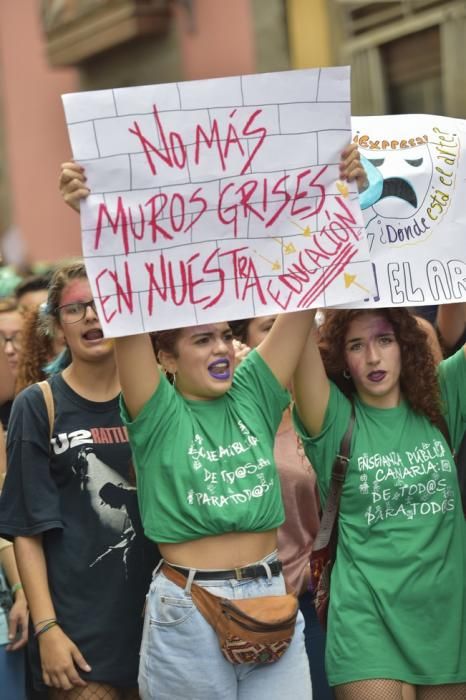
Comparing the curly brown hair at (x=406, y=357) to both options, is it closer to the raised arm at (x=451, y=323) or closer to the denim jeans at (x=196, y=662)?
the raised arm at (x=451, y=323)

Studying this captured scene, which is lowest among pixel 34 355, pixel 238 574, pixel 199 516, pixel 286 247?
pixel 238 574

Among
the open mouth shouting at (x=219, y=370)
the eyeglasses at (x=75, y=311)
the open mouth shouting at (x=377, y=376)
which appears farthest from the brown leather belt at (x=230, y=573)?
the eyeglasses at (x=75, y=311)

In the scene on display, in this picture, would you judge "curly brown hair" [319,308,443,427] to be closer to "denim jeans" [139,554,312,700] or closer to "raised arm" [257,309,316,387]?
"raised arm" [257,309,316,387]

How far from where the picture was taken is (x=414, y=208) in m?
4.39

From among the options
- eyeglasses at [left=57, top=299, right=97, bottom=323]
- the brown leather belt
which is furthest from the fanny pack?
eyeglasses at [left=57, top=299, right=97, bottom=323]

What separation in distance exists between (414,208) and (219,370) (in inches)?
38.4

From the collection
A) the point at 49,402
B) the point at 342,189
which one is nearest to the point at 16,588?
the point at 49,402

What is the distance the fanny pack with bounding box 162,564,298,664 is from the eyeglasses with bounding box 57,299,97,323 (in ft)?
3.41

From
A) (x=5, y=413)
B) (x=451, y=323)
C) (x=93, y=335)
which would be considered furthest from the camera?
(x=5, y=413)

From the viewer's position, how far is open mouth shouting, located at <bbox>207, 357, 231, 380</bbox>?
387cm

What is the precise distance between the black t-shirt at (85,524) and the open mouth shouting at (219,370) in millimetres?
491

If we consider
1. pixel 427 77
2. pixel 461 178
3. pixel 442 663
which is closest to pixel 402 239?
pixel 461 178

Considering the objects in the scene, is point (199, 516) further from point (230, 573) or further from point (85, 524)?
point (85, 524)

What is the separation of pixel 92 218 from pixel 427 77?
27.7 feet
